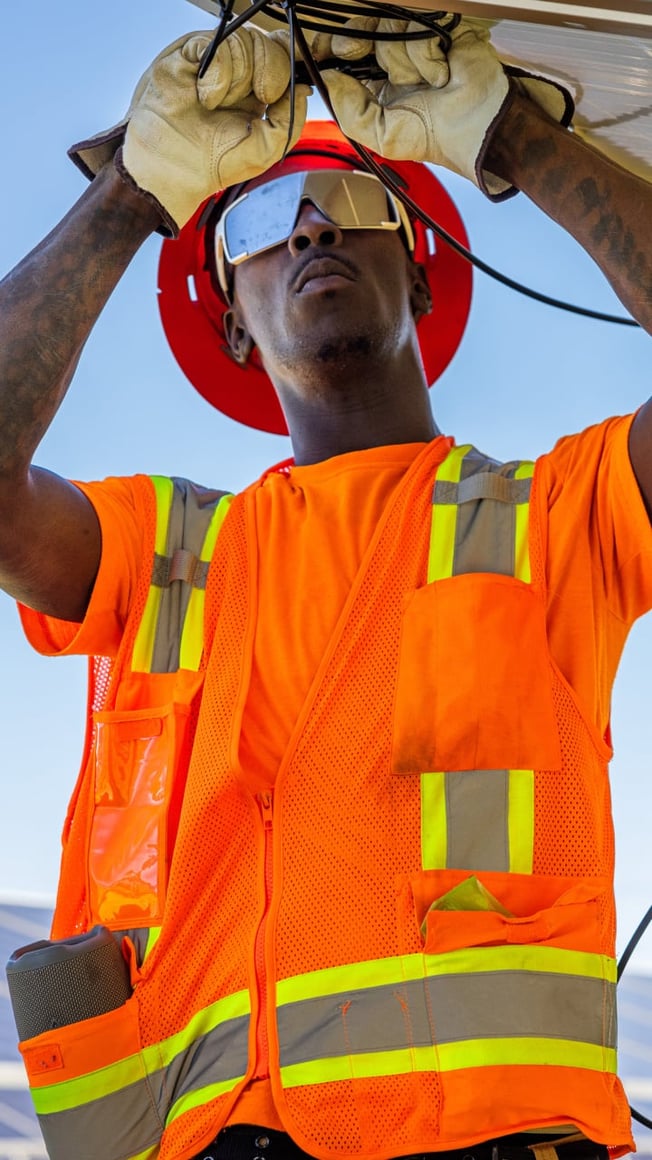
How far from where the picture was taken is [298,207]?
3508 millimetres

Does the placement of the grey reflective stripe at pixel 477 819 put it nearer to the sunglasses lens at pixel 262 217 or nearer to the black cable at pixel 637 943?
the black cable at pixel 637 943

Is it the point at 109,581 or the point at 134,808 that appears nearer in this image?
the point at 134,808

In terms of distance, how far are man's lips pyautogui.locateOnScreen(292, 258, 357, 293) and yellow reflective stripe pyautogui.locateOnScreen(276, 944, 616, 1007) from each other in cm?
188

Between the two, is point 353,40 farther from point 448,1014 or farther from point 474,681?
point 448,1014

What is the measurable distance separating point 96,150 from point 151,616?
1050mm

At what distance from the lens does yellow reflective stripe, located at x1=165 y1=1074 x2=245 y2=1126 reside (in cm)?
236

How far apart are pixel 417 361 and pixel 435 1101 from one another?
216 centimetres

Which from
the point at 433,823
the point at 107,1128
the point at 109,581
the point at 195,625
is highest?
the point at 109,581

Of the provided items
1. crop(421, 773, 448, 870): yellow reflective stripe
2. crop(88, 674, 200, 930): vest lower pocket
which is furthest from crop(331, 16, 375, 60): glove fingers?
crop(421, 773, 448, 870): yellow reflective stripe

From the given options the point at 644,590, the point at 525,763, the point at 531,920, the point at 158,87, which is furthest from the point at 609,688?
the point at 158,87

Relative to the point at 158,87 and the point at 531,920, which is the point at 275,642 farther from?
the point at 158,87

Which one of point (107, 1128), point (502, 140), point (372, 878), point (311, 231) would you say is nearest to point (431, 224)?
point (502, 140)

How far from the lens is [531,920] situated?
2.31 metres

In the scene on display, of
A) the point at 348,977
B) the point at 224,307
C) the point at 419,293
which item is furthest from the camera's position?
the point at 224,307
